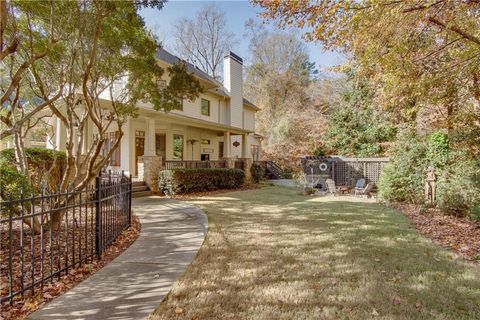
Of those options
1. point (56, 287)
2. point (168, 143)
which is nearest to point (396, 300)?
point (56, 287)

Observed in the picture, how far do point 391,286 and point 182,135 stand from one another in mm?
15081

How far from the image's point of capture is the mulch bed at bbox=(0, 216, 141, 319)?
2.87 m

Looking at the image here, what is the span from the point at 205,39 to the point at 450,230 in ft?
98.3

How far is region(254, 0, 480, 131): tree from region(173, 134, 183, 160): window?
1135cm

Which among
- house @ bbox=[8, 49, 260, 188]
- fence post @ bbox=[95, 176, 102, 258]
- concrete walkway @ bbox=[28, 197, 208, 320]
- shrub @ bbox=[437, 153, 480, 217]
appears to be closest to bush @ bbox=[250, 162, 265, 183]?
house @ bbox=[8, 49, 260, 188]

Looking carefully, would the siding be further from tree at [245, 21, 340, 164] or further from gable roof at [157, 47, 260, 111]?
tree at [245, 21, 340, 164]

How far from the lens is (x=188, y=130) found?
1777 centimetres

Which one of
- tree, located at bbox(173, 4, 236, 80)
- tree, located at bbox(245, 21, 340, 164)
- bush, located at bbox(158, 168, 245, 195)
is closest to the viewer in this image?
bush, located at bbox(158, 168, 245, 195)

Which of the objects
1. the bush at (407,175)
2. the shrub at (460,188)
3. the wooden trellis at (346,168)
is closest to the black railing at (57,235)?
the shrub at (460,188)

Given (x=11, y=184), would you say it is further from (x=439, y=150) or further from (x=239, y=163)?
(x=239, y=163)

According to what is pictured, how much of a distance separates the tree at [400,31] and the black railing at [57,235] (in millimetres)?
5495

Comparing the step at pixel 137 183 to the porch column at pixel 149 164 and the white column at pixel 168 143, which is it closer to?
the porch column at pixel 149 164

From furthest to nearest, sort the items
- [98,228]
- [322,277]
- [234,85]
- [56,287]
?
1. [234,85]
2. [98,228]
3. [322,277]
4. [56,287]

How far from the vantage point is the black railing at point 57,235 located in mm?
3324
